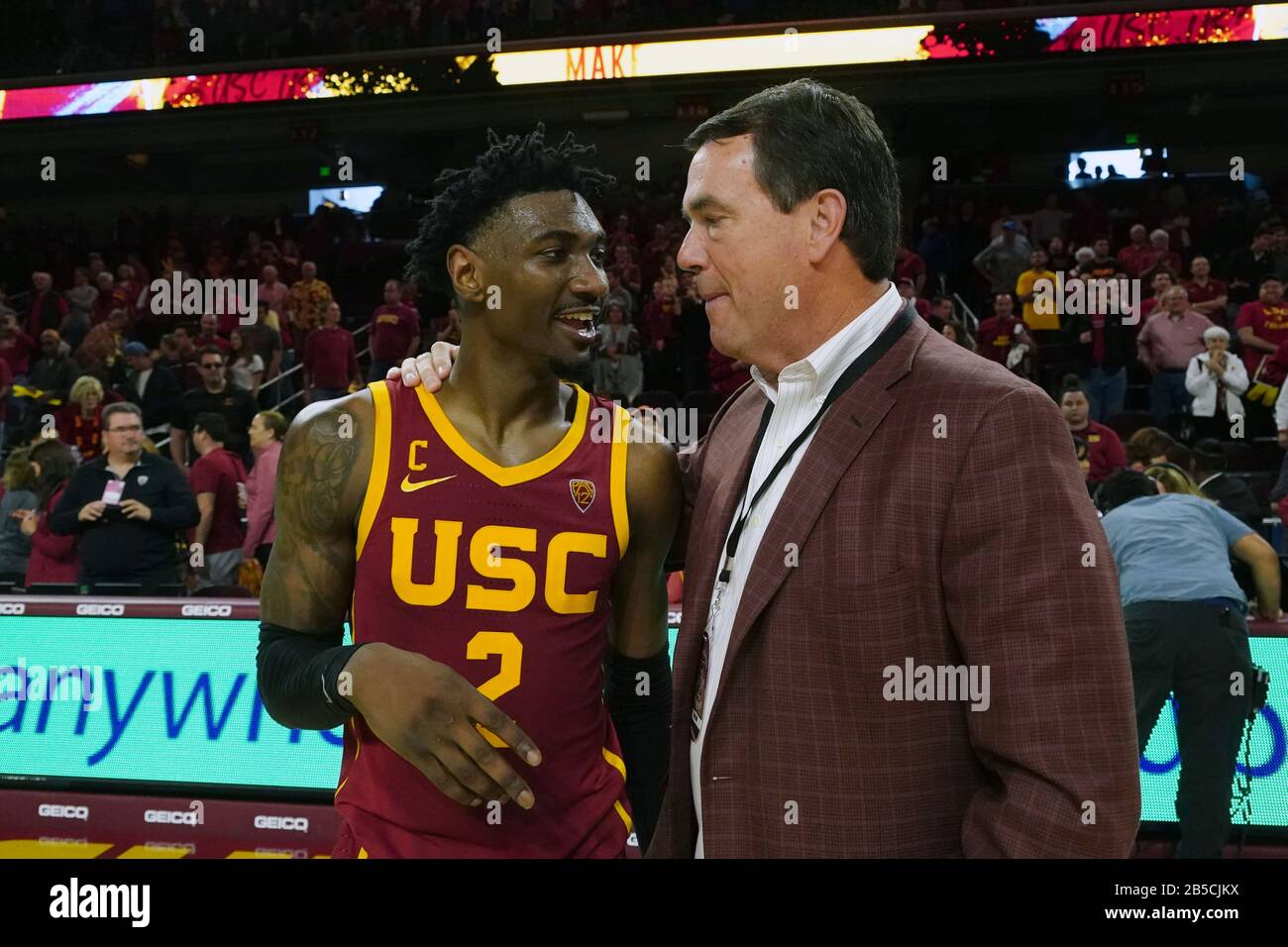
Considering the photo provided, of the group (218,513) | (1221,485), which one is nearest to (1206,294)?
(1221,485)

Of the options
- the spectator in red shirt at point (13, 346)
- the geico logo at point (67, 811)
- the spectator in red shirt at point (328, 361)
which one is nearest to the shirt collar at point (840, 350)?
the geico logo at point (67, 811)

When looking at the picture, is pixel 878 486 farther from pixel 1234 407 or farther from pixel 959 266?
pixel 959 266

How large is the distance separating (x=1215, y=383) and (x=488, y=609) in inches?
318

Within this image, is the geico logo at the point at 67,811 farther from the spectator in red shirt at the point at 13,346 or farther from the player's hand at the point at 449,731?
the spectator in red shirt at the point at 13,346

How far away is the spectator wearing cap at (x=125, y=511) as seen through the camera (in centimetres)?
661

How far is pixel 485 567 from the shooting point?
2.19m

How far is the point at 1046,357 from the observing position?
10.2 m

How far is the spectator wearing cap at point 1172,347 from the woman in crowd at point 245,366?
739 centimetres

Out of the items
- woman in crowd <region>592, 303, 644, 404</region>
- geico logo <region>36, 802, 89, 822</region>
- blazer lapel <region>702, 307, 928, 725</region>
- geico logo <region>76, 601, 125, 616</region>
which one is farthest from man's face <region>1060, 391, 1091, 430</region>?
blazer lapel <region>702, 307, 928, 725</region>

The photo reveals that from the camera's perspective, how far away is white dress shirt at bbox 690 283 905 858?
72.1 inches
